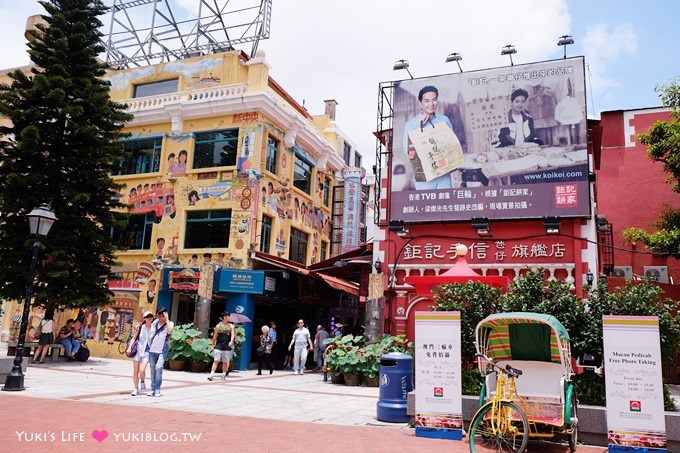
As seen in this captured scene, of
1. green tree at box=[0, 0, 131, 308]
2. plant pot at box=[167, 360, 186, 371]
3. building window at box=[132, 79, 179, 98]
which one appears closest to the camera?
green tree at box=[0, 0, 131, 308]

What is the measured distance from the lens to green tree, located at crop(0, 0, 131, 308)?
16953 mm

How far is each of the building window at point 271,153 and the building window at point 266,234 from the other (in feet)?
6.50

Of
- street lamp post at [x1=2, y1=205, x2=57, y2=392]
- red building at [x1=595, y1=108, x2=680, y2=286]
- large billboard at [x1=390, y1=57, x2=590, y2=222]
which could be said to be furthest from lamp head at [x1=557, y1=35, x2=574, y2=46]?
street lamp post at [x1=2, y1=205, x2=57, y2=392]

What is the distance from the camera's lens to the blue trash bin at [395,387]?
907cm

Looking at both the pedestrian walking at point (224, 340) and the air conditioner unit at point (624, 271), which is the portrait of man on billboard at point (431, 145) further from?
the air conditioner unit at point (624, 271)

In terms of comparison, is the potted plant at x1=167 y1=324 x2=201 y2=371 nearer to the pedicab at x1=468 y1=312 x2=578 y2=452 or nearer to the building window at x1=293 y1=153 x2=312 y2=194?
the building window at x1=293 y1=153 x2=312 y2=194

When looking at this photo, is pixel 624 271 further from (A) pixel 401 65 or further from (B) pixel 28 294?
(B) pixel 28 294

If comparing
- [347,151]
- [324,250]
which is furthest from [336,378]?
[347,151]

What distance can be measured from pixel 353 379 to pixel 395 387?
6.08 meters

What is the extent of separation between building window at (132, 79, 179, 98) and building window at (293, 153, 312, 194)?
20.2ft

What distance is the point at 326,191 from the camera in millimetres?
27109

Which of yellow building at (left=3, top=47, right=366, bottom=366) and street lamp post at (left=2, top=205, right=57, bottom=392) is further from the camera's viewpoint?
yellow building at (left=3, top=47, right=366, bottom=366)

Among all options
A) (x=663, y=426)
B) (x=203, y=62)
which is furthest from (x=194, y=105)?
(x=663, y=426)

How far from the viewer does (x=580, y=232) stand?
15.6 m
